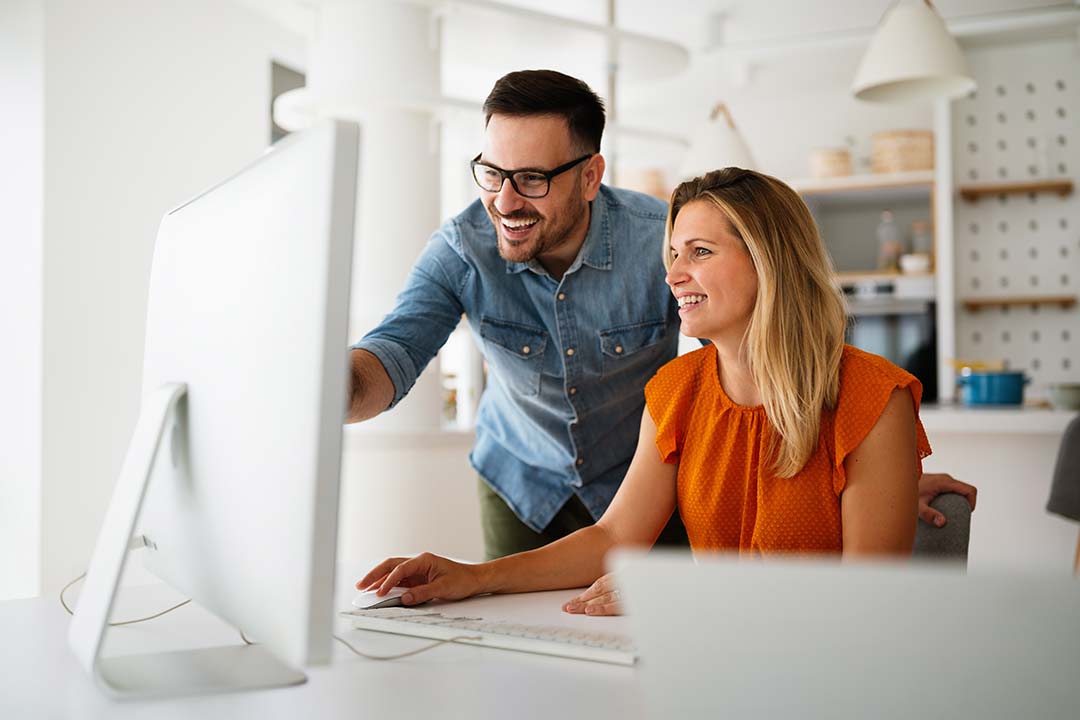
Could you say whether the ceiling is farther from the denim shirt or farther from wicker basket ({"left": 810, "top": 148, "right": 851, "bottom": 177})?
the denim shirt

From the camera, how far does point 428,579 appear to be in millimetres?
1241

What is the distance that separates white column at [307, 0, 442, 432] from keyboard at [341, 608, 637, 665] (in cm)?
226

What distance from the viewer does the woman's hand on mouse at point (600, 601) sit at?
1.14 meters

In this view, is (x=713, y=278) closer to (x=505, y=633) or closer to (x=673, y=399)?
(x=673, y=399)

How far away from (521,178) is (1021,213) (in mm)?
4867

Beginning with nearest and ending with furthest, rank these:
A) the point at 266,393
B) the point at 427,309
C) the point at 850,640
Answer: the point at 850,640 < the point at 266,393 < the point at 427,309

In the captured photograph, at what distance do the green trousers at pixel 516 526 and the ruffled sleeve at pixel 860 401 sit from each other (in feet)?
1.93

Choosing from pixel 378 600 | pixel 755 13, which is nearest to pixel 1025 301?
pixel 755 13

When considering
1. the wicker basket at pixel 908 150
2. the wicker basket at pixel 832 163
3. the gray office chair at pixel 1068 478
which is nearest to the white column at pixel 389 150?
the gray office chair at pixel 1068 478

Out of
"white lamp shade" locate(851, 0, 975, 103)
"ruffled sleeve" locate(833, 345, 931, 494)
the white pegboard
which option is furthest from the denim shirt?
the white pegboard

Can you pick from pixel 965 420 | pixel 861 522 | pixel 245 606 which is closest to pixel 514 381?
pixel 861 522

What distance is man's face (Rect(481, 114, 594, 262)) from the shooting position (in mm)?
1679

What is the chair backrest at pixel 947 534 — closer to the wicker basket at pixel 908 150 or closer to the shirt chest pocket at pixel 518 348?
the shirt chest pocket at pixel 518 348

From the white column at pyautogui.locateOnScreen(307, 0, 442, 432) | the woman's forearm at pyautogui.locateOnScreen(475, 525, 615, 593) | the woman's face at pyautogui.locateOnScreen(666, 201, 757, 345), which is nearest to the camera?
the woman's forearm at pyautogui.locateOnScreen(475, 525, 615, 593)
